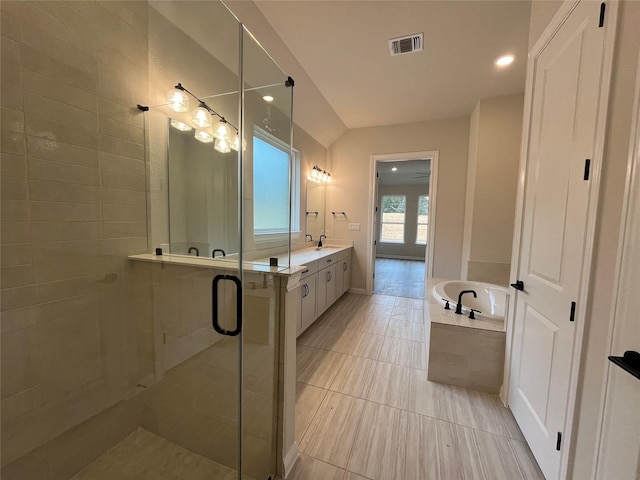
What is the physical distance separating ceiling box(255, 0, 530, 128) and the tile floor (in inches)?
119

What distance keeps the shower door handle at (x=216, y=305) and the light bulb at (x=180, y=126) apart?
114 cm

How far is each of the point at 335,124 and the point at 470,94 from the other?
1.83 meters

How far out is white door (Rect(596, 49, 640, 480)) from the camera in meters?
0.74

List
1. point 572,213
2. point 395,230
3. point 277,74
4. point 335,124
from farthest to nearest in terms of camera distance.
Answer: point 395,230, point 335,124, point 277,74, point 572,213

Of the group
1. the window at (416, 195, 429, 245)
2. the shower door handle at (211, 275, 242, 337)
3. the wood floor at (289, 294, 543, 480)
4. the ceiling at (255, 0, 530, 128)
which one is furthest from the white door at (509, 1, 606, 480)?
→ the window at (416, 195, 429, 245)

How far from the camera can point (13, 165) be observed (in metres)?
1.05

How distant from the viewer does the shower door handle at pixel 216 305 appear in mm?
1232

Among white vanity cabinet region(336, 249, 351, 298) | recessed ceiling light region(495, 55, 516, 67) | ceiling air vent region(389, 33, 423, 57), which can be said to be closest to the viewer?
ceiling air vent region(389, 33, 423, 57)

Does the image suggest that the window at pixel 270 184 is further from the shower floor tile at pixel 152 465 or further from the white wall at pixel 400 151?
the white wall at pixel 400 151

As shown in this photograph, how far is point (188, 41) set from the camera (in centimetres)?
172

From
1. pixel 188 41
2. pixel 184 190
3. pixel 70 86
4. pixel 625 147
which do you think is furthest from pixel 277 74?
pixel 625 147

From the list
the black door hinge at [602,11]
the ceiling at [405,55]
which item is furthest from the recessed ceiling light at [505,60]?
the black door hinge at [602,11]

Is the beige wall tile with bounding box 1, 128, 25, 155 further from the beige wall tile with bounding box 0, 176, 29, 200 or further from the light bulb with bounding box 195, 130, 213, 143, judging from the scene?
the light bulb with bounding box 195, 130, 213, 143

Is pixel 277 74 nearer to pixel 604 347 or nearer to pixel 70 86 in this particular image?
pixel 70 86
